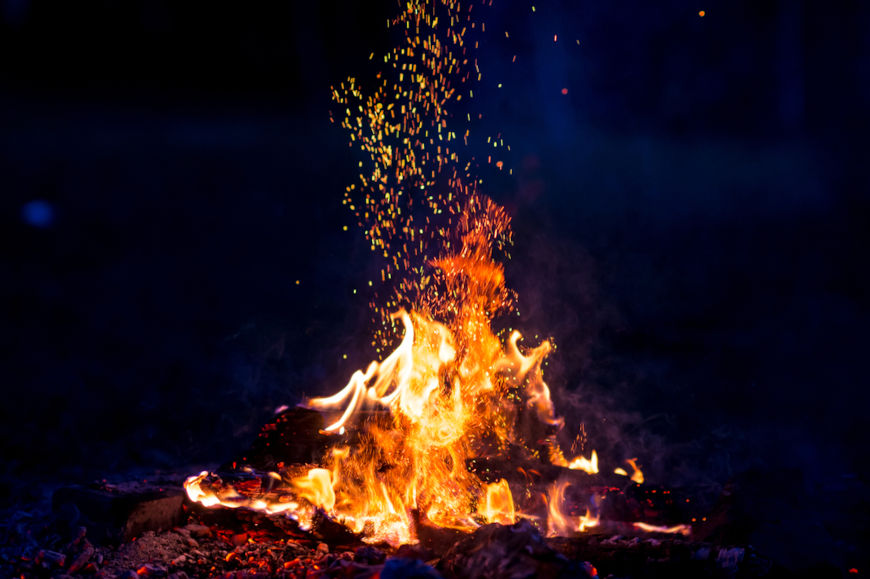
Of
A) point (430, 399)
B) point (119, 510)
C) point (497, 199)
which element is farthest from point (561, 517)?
point (497, 199)

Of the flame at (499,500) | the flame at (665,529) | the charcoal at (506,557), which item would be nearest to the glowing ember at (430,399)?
the flame at (499,500)

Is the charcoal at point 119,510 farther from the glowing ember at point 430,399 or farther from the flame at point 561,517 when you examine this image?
the flame at point 561,517

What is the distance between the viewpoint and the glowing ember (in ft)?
12.9

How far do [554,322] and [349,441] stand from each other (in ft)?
15.0

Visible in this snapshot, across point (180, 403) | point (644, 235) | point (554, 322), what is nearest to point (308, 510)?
point (180, 403)

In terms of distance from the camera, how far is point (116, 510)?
3457 mm

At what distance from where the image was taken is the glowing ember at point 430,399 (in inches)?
154

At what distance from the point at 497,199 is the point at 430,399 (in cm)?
540

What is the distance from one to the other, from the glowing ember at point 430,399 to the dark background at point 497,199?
1.80ft

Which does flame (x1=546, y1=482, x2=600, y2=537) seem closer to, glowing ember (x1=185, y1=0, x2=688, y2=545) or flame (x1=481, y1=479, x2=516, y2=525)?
glowing ember (x1=185, y1=0, x2=688, y2=545)

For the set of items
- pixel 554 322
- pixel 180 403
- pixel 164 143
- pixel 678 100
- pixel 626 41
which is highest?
pixel 626 41

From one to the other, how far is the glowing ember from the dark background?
1.80ft

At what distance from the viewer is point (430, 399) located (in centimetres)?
460

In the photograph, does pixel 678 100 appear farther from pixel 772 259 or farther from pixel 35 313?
pixel 35 313
